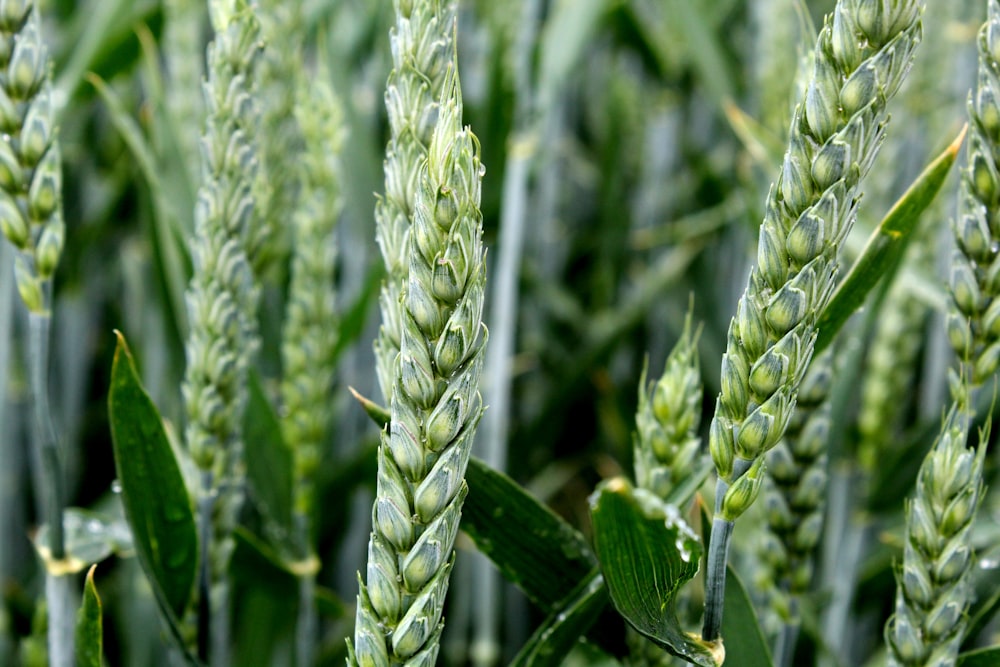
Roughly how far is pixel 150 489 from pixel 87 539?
0.39 feet

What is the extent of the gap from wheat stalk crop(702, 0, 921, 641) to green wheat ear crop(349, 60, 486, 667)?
111 millimetres

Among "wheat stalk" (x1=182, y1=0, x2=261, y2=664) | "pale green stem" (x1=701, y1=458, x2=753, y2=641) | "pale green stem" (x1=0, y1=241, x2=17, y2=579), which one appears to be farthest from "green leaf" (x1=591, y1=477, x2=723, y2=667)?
"pale green stem" (x1=0, y1=241, x2=17, y2=579)

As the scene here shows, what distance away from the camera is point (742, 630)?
51cm

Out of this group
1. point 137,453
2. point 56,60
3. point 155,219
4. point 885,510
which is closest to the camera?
point 137,453

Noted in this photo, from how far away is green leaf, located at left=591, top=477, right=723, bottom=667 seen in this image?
0.42 m

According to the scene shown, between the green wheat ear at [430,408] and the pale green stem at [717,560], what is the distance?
0.11 meters

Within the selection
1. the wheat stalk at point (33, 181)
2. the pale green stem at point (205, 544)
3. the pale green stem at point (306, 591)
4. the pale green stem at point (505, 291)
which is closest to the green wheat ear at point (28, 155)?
the wheat stalk at point (33, 181)

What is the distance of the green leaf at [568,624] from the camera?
51 cm

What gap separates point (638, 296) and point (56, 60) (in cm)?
74

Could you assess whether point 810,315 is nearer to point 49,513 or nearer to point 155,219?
point 49,513

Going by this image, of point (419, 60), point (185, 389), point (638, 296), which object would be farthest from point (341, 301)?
point (419, 60)

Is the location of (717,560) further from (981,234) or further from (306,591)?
(306,591)

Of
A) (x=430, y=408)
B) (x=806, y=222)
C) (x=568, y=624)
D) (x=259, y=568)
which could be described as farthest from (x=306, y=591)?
(x=806, y=222)

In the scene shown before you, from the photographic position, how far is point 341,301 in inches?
47.2
